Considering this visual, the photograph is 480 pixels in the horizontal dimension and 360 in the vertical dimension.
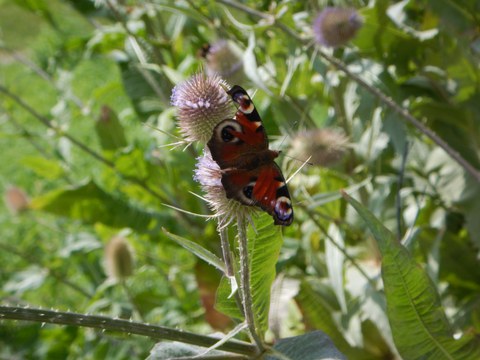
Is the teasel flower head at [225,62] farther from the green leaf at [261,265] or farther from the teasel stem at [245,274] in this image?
the teasel stem at [245,274]

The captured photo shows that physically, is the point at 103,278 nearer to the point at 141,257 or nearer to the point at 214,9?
the point at 141,257

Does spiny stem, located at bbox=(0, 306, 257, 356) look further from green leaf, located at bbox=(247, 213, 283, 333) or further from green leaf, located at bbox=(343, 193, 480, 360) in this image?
green leaf, located at bbox=(343, 193, 480, 360)

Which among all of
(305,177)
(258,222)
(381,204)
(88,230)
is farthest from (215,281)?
(88,230)

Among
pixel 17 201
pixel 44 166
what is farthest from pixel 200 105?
pixel 17 201

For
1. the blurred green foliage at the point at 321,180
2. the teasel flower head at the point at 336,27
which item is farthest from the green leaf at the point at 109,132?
the teasel flower head at the point at 336,27

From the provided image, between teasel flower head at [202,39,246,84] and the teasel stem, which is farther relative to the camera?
teasel flower head at [202,39,246,84]

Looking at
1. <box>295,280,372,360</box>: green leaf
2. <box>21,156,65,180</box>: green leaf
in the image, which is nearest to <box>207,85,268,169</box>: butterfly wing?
<box>295,280,372,360</box>: green leaf
